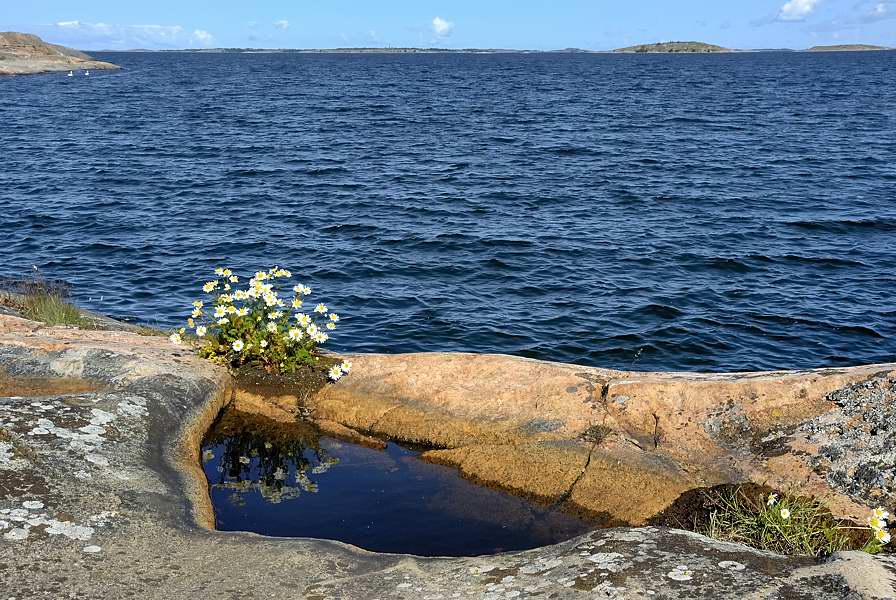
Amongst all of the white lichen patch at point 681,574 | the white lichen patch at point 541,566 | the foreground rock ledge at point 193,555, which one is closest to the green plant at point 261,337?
the foreground rock ledge at point 193,555

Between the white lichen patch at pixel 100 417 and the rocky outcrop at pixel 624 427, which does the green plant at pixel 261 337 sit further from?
the white lichen patch at pixel 100 417

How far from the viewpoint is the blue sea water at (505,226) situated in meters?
18.0

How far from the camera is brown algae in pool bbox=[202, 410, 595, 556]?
7496mm

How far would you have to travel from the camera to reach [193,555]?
604cm

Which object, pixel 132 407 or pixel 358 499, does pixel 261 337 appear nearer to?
pixel 132 407

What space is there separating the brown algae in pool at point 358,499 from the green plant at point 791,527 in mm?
1207

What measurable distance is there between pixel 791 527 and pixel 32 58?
128 m

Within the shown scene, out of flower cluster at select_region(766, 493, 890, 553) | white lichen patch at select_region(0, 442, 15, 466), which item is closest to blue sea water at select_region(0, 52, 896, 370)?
flower cluster at select_region(766, 493, 890, 553)

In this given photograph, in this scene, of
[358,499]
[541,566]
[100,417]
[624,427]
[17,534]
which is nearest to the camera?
[541,566]

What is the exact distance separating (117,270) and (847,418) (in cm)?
1806

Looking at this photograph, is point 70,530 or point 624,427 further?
point 624,427

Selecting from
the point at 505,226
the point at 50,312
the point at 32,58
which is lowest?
the point at 50,312

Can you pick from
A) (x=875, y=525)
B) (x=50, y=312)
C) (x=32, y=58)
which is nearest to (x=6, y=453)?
(x=875, y=525)

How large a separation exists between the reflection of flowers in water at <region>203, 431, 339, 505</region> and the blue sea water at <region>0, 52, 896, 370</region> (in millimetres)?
7174
